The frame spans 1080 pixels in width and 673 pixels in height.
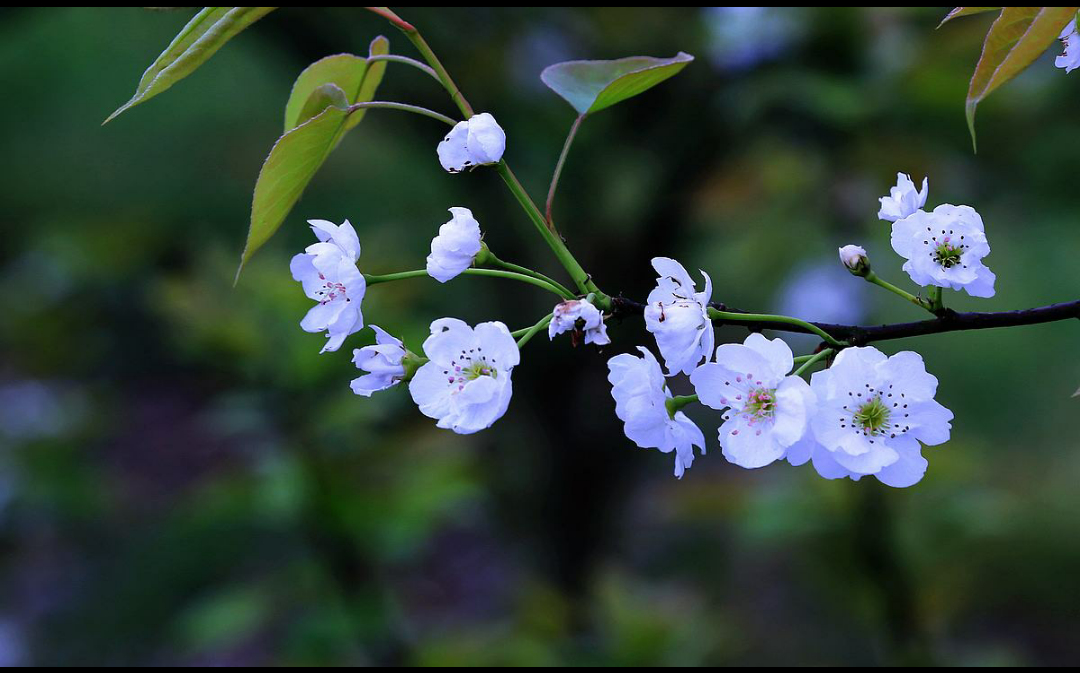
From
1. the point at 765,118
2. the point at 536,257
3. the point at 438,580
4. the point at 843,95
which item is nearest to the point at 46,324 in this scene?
the point at 438,580

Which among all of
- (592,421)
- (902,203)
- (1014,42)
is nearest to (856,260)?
(902,203)

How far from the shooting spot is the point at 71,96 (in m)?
5.05

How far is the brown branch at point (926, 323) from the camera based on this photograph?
0.47 m

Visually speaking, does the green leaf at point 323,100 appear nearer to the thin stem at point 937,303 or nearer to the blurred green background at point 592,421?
the thin stem at point 937,303

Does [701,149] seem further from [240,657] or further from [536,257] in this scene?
[240,657]

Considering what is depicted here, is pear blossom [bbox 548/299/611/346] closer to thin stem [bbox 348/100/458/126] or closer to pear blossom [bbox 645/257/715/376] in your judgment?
pear blossom [bbox 645/257/715/376]

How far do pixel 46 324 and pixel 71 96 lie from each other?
2.10 m

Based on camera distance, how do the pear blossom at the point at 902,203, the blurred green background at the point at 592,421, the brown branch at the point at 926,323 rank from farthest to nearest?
the blurred green background at the point at 592,421
the pear blossom at the point at 902,203
the brown branch at the point at 926,323

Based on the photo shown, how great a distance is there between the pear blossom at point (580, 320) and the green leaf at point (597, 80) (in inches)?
6.6

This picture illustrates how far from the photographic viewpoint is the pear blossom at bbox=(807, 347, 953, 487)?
19.4 inches

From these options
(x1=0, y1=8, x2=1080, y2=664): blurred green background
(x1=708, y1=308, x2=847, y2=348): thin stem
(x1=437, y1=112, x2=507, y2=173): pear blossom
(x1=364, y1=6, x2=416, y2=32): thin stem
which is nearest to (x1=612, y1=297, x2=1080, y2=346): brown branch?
(x1=708, y1=308, x2=847, y2=348): thin stem

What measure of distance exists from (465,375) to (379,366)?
0.06m

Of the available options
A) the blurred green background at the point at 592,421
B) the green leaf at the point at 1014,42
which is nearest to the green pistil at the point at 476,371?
the green leaf at the point at 1014,42

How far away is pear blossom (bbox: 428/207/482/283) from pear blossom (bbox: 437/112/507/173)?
1.4 inches
